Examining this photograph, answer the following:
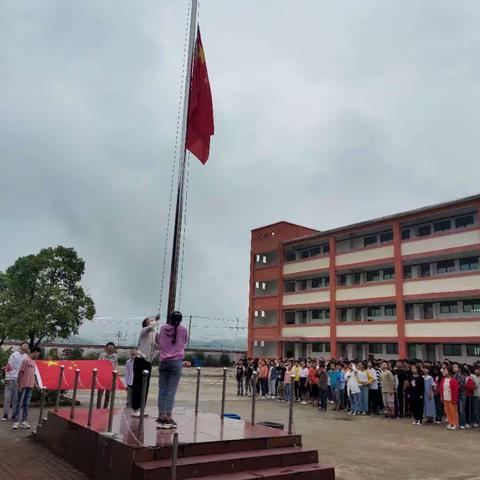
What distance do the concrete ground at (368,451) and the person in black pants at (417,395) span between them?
368mm

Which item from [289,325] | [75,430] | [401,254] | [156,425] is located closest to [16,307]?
[75,430]

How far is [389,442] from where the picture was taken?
1136 centimetres

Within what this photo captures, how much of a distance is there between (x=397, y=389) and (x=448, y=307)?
60.0 ft

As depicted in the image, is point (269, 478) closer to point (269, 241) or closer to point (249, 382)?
point (249, 382)

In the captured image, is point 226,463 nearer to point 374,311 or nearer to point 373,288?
point 373,288

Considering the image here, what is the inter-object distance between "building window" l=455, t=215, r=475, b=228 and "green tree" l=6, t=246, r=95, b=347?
81.3 ft

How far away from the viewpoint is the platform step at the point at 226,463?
6066 mm

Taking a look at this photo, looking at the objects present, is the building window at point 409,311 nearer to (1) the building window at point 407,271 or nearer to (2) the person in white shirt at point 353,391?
(1) the building window at point 407,271

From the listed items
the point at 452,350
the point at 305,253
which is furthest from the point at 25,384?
the point at 305,253

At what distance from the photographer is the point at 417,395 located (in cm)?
1545

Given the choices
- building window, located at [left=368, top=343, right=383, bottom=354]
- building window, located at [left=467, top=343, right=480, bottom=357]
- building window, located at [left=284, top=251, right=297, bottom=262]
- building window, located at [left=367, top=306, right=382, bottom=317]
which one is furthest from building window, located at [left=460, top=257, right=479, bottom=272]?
building window, located at [left=284, top=251, right=297, bottom=262]

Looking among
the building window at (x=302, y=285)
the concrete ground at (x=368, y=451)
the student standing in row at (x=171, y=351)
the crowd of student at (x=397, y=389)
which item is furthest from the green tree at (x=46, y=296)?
the building window at (x=302, y=285)

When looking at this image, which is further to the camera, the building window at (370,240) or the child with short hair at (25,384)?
the building window at (370,240)

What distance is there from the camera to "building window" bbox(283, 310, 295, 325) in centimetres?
4521
